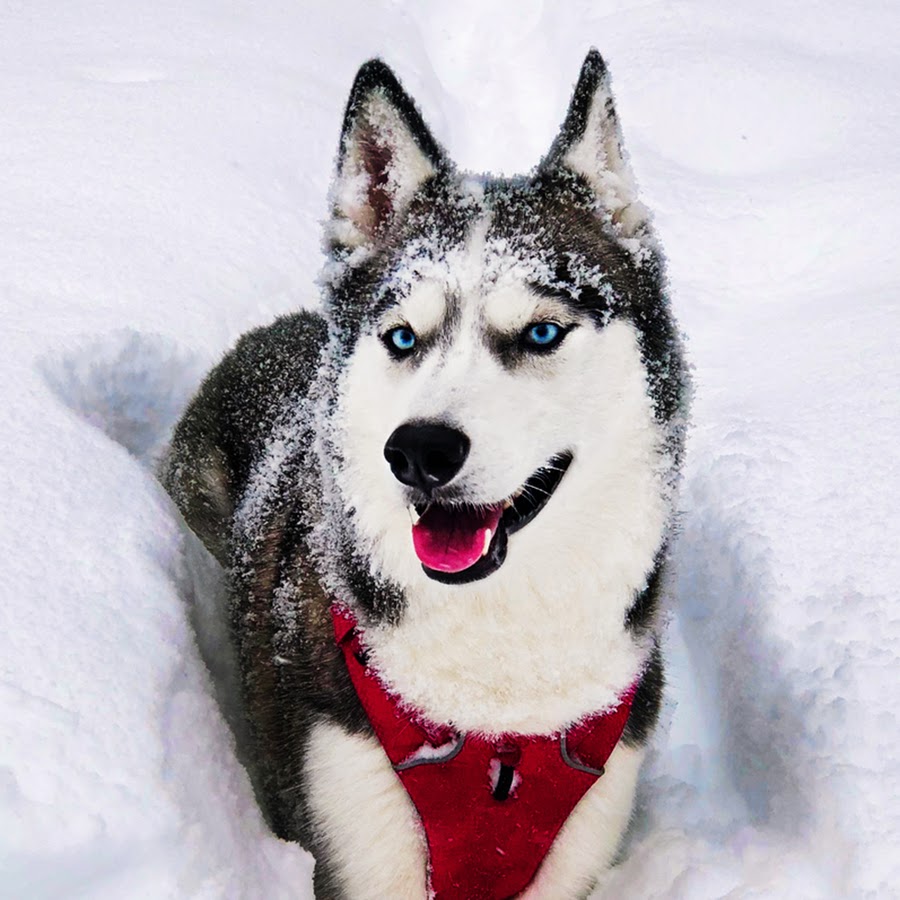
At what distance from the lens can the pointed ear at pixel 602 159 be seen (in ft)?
5.98

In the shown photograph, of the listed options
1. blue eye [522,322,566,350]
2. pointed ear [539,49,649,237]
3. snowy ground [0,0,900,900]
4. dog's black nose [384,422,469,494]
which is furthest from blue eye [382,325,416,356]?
snowy ground [0,0,900,900]

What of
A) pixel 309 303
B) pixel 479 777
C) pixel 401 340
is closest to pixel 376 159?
pixel 401 340

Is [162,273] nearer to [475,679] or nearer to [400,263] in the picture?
[400,263]

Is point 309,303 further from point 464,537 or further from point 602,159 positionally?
point 464,537

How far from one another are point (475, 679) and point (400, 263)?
77 centimetres

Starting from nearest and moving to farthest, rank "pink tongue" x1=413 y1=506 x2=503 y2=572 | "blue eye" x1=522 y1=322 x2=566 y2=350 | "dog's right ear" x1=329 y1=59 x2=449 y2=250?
1. "pink tongue" x1=413 y1=506 x2=503 y2=572
2. "blue eye" x1=522 y1=322 x2=566 y2=350
3. "dog's right ear" x1=329 y1=59 x2=449 y2=250

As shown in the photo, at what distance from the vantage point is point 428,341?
5.43 ft

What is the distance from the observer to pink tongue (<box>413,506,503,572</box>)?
1496 mm

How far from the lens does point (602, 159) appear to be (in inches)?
73.5

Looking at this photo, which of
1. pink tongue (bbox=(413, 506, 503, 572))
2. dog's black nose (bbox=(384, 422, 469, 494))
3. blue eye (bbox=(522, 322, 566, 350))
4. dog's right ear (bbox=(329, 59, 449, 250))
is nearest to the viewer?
dog's black nose (bbox=(384, 422, 469, 494))

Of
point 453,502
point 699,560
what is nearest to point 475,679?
point 453,502

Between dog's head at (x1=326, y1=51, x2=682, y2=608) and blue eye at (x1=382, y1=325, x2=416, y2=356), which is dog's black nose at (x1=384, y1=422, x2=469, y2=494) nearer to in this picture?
dog's head at (x1=326, y1=51, x2=682, y2=608)

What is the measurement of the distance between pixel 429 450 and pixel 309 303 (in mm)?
2475

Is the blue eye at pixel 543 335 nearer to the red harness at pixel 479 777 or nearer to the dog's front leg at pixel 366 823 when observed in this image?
the red harness at pixel 479 777
